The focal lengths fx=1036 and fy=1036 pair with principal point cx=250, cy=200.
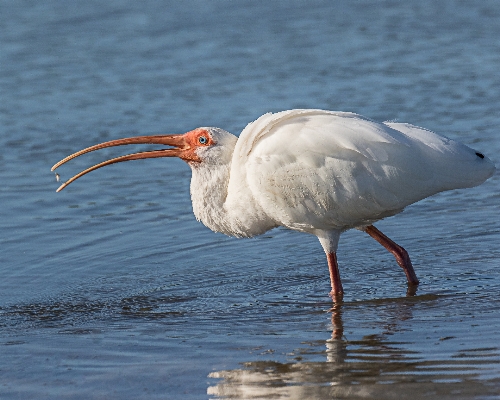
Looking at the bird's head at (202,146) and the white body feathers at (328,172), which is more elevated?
the bird's head at (202,146)

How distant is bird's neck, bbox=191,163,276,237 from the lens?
27.4ft

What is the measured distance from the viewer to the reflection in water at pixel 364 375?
19.7 feet

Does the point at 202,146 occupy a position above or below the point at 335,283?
above

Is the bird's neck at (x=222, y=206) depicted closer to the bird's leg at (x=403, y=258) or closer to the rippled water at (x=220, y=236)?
the rippled water at (x=220, y=236)

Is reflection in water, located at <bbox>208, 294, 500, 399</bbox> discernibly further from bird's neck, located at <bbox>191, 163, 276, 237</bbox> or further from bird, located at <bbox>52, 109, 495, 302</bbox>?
bird's neck, located at <bbox>191, 163, 276, 237</bbox>

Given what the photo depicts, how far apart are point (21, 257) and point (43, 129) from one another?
465 cm

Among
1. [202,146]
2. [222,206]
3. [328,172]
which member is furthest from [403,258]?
[202,146]

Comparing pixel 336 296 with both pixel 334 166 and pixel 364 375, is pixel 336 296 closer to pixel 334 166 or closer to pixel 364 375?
pixel 334 166

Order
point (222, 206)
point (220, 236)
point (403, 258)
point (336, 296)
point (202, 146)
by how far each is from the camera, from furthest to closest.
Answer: point (220, 236) < point (403, 258) < point (202, 146) < point (222, 206) < point (336, 296)

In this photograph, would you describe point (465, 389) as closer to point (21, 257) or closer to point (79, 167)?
point (21, 257)

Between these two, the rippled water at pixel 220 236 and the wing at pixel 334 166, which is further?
the wing at pixel 334 166

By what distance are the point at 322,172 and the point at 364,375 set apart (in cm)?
209

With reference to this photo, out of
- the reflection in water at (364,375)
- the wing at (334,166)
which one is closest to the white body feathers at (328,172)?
the wing at (334,166)

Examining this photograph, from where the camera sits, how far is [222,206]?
8.47 meters
